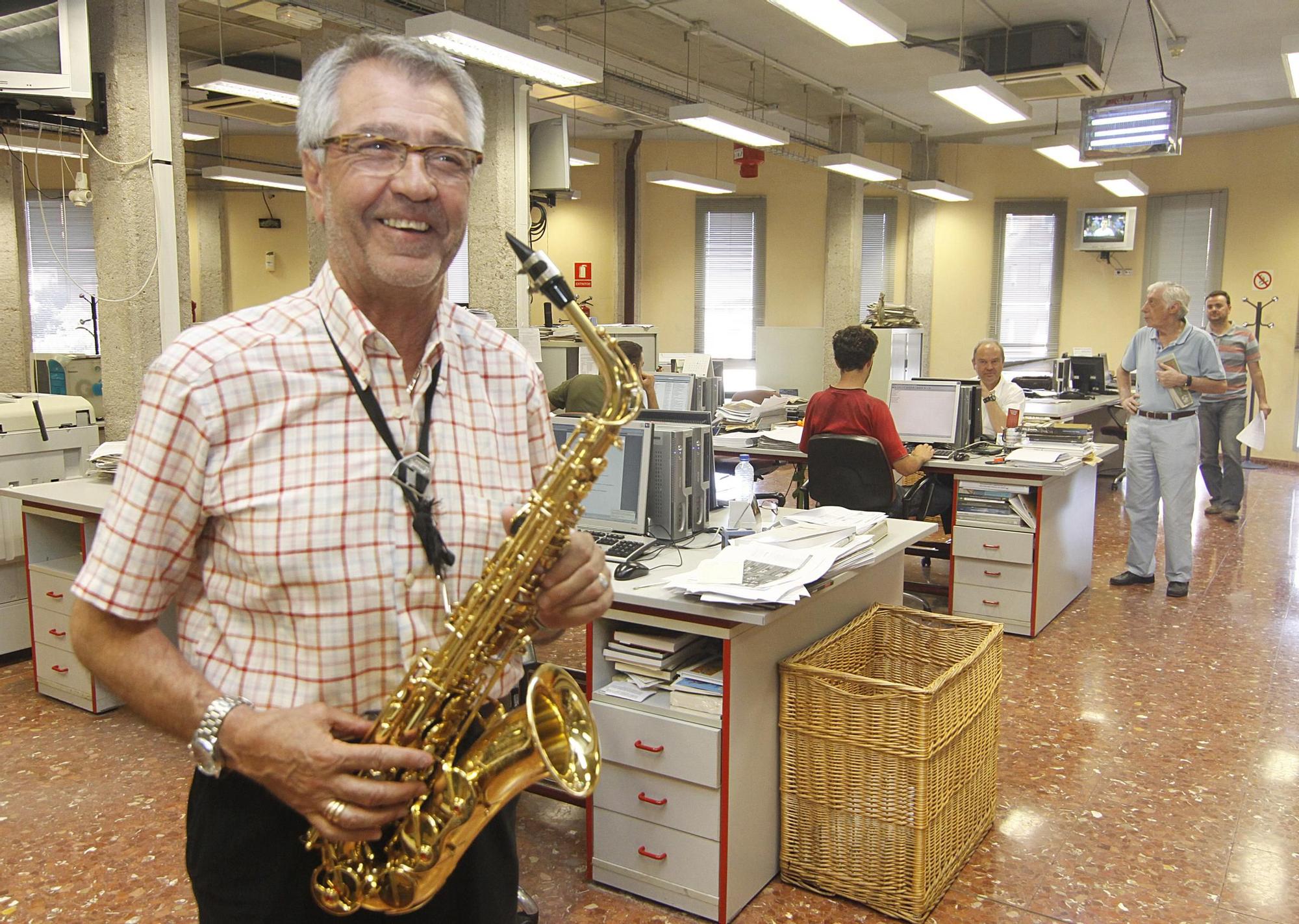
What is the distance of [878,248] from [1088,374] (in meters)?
4.67

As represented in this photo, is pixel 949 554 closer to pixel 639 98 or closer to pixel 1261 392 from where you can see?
pixel 1261 392

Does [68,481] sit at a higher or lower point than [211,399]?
lower

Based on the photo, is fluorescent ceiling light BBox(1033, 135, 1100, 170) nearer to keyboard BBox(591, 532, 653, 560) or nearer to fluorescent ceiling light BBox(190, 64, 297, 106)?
fluorescent ceiling light BBox(190, 64, 297, 106)

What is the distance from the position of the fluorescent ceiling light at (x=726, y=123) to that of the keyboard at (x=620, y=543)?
4.54m

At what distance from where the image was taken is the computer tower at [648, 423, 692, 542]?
9.94ft

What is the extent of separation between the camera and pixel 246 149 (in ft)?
40.0

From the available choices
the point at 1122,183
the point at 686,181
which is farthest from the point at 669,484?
the point at 1122,183

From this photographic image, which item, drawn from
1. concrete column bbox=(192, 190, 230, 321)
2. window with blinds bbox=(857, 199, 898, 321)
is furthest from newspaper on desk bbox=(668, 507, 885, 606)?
concrete column bbox=(192, 190, 230, 321)

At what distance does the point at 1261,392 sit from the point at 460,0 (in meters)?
6.65

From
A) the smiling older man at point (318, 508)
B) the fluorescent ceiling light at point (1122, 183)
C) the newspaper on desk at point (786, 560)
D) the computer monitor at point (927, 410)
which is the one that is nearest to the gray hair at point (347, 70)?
the smiling older man at point (318, 508)

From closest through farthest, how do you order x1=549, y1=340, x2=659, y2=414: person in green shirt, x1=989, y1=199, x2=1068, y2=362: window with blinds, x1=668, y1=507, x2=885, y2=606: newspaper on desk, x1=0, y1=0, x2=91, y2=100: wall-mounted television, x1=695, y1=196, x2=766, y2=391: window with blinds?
x1=668, y1=507, x2=885, y2=606: newspaper on desk, x1=0, y1=0, x2=91, y2=100: wall-mounted television, x1=549, y1=340, x2=659, y2=414: person in green shirt, x1=989, y1=199, x2=1068, y2=362: window with blinds, x1=695, y1=196, x2=766, y2=391: window with blinds

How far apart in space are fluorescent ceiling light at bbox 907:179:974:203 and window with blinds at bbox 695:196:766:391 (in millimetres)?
2305

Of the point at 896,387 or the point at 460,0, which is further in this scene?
the point at 460,0

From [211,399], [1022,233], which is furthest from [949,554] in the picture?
[1022,233]
